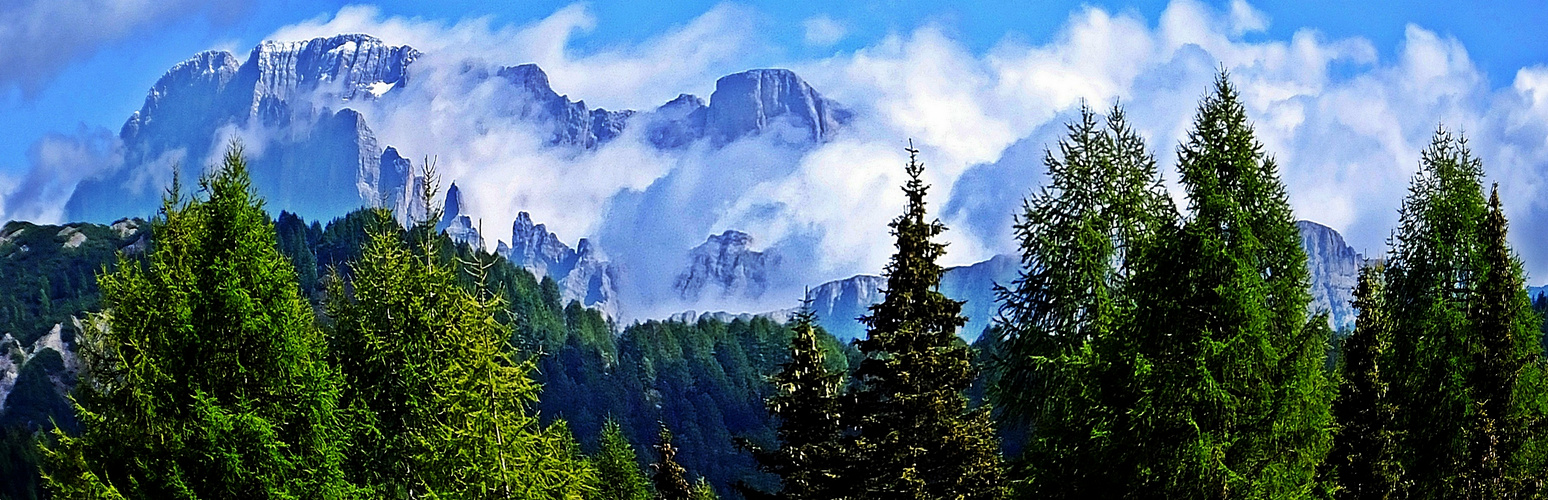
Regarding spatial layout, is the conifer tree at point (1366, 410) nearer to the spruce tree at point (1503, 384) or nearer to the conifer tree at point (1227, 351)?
the spruce tree at point (1503, 384)

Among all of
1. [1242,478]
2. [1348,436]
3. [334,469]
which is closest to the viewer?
[1242,478]

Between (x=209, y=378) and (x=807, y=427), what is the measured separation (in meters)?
13.2

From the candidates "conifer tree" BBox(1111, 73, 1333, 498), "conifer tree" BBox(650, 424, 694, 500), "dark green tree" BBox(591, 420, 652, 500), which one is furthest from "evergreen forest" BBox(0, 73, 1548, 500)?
"dark green tree" BBox(591, 420, 652, 500)

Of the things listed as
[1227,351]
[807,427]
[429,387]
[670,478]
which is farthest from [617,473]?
[1227,351]

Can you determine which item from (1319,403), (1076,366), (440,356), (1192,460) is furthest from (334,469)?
(1319,403)

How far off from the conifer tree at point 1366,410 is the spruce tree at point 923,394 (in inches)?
272

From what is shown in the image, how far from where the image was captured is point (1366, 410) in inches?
1205

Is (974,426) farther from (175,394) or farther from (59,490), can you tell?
(59,490)

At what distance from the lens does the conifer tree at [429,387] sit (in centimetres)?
2294

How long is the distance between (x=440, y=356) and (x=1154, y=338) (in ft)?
35.6

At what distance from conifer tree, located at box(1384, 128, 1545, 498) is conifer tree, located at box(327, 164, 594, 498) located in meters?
16.6

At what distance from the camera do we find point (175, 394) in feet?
71.5

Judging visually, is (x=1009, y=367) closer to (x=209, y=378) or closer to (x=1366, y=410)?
(x=1366, y=410)

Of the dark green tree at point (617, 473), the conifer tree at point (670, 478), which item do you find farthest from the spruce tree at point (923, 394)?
the dark green tree at point (617, 473)
